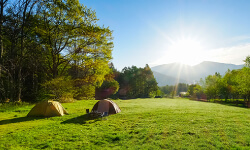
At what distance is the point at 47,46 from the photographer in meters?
28.0

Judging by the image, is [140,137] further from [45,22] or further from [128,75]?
[128,75]

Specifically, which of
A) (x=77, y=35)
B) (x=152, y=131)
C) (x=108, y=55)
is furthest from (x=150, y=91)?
(x=152, y=131)

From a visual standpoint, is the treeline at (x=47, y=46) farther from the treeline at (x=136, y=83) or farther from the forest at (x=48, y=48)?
the treeline at (x=136, y=83)

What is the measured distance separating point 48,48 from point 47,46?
60 centimetres

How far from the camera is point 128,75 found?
7675 cm

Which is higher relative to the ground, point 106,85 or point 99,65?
point 99,65

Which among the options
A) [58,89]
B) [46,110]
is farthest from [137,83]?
[46,110]

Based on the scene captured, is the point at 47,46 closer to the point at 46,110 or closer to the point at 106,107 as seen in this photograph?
the point at 46,110

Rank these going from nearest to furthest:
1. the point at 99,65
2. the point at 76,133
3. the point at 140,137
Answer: the point at 140,137 → the point at 76,133 → the point at 99,65

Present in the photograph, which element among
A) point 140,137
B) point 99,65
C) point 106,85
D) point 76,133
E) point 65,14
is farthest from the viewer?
point 106,85

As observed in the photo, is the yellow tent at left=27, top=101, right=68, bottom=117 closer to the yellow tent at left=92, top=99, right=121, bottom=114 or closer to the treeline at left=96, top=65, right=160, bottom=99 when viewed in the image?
the yellow tent at left=92, top=99, right=121, bottom=114

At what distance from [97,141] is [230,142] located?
738 centimetres

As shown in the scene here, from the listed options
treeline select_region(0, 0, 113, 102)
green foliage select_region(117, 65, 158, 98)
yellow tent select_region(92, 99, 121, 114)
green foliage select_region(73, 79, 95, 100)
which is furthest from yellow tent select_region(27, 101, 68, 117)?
green foliage select_region(117, 65, 158, 98)

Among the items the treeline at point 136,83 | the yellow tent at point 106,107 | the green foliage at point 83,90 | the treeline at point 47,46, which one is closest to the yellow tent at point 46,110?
the yellow tent at point 106,107
